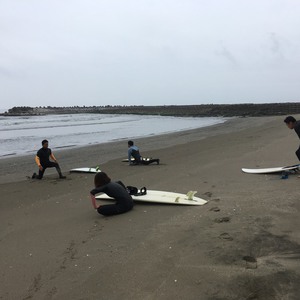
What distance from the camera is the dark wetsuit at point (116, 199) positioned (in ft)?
22.0

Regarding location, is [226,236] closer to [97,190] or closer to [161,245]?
[161,245]

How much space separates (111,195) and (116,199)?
13cm

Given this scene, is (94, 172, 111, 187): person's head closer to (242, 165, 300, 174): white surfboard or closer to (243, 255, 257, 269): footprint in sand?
(243, 255, 257, 269): footprint in sand

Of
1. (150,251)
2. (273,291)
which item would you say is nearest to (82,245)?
(150,251)

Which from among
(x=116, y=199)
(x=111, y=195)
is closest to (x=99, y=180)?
(x=111, y=195)

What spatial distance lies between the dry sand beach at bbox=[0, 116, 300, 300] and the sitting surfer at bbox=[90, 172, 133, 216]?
5.9 inches

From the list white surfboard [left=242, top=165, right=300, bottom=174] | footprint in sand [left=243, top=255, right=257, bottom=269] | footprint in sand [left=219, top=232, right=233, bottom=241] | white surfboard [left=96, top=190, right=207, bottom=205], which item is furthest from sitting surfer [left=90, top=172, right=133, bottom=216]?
white surfboard [left=242, top=165, right=300, bottom=174]

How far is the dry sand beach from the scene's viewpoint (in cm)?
382

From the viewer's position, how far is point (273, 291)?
349 cm

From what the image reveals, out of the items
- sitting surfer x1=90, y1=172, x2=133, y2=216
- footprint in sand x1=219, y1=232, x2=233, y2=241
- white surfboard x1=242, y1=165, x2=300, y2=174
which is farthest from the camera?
white surfboard x1=242, y1=165, x2=300, y2=174

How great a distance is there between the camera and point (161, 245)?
197 inches

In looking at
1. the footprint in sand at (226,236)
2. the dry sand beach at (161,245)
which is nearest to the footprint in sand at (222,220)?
the dry sand beach at (161,245)

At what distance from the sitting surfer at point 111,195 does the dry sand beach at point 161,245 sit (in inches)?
5.9

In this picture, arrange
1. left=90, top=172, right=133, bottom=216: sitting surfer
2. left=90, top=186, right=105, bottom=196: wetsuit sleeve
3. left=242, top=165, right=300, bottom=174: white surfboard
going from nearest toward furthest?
1. left=90, top=186, right=105, bottom=196: wetsuit sleeve
2. left=90, top=172, right=133, bottom=216: sitting surfer
3. left=242, top=165, right=300, bottom=174: white surfboard
